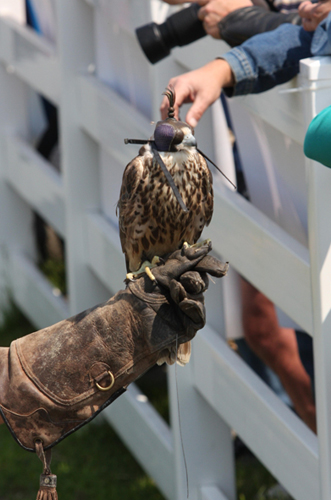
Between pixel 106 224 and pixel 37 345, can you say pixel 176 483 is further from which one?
pixel 37 345

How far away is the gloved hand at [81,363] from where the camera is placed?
1621 mm

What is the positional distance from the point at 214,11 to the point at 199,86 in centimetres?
41

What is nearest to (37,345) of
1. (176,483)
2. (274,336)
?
(274,336)

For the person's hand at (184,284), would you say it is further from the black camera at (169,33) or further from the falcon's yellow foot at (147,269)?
the black camera at (169,33)

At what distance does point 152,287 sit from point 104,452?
228 centimetres

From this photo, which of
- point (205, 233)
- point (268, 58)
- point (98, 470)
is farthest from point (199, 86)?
point (98, 470)

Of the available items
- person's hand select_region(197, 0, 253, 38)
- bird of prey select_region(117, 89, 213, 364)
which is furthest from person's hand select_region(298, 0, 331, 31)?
→ bird of prey select_region(117, 89, 213, 364)

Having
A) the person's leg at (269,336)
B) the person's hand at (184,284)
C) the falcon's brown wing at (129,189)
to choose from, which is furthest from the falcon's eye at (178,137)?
the person's leg at (269,336)

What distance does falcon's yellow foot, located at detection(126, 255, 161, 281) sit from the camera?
159 centimetres

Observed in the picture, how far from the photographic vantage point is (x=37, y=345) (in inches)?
66.0

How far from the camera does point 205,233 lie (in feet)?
8.23

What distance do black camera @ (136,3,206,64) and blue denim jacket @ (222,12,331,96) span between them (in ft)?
0.84

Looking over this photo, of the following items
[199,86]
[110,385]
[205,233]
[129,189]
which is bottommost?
[205,233]

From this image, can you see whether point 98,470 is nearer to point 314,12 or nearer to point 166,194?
point 166,194
